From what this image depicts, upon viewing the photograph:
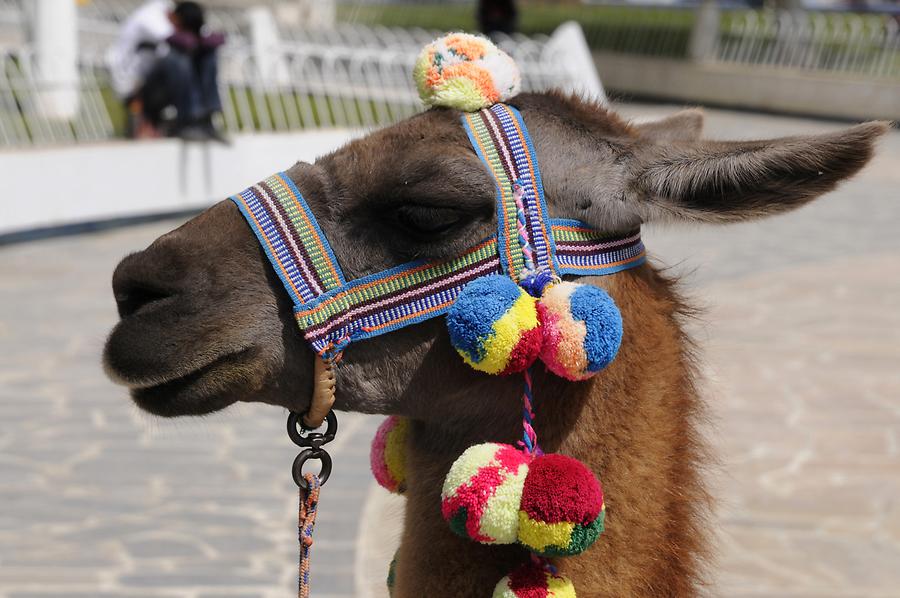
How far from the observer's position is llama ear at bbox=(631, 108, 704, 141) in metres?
2.63

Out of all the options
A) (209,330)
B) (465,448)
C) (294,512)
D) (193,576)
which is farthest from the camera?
(294,512)

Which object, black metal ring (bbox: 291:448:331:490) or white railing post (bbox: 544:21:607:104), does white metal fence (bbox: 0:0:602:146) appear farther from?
black metal ring (bbox: 291:448:331:490)

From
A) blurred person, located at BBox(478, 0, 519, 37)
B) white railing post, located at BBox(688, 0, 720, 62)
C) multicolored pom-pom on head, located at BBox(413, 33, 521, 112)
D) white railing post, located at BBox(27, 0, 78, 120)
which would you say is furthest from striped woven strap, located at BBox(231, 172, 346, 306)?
white railing post, located at BBox(688, 0, 720, 62)

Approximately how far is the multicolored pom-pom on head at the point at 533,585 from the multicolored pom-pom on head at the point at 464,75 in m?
0.94

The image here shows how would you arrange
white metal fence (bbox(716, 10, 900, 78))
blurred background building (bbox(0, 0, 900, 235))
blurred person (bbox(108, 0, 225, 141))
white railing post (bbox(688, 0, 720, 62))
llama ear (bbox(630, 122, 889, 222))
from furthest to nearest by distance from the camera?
white railing post (bbox(688, 0, 720, 62))
white metal fence (bbox(716, 10, 900, 78))
blurred person (bbox(108, 0, 225, 141))
blurred background building (bbox(0, 0, 900, 235))
llama ear (bbox(630, 122, 889, 222))

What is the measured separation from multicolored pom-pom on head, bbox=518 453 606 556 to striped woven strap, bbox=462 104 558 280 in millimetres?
392

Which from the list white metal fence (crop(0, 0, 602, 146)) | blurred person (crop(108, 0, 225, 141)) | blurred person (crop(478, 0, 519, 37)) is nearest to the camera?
white metal fence (crop(0, 0, 602, 146))

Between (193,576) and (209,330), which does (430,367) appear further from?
(193,576)

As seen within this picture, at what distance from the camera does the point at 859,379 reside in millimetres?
7012

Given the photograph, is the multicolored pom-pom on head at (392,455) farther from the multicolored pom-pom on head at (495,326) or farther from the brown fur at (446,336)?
the multicolored pom-pom on head at (495,326)

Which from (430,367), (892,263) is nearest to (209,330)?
(430,367)

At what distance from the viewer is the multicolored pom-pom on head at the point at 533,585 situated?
2.08 m

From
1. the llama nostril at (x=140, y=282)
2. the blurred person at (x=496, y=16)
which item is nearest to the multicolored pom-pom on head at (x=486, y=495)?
the llama nostril at (x=140, y=282)

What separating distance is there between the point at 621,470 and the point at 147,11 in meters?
11.0
